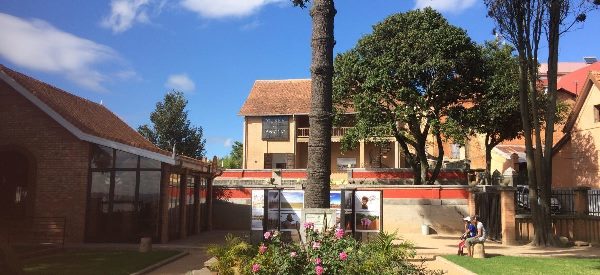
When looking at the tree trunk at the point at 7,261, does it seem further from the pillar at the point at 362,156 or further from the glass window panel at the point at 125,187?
the pillar at the point at 362,156

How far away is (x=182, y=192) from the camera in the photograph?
19.3 meters

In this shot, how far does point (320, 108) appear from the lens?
32.9 feet

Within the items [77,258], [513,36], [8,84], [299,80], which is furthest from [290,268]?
[299,80]

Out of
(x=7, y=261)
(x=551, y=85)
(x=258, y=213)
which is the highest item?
(x=551, y=85)

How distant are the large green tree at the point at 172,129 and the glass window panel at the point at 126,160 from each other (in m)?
20.9

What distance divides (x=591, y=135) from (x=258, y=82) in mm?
25996

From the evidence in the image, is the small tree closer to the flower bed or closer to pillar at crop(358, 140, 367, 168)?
pillar at crop(358, 140, 367, 168)

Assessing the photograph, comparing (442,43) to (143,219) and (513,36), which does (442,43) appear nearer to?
(513,36)

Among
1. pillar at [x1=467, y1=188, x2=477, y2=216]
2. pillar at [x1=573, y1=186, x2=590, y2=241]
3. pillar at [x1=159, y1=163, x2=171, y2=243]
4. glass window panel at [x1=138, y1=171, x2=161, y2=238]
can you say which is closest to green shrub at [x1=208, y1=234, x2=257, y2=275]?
pillar at [x1=159, y1=163, x2=171, y2=243]

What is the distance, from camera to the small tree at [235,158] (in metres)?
56.1

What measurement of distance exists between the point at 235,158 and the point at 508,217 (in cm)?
4545

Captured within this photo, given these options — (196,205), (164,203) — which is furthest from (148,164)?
(196,205)

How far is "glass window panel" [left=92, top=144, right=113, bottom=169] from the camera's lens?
17.1 m

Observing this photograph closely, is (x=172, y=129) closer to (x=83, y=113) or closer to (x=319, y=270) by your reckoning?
(x=83, y=113)
